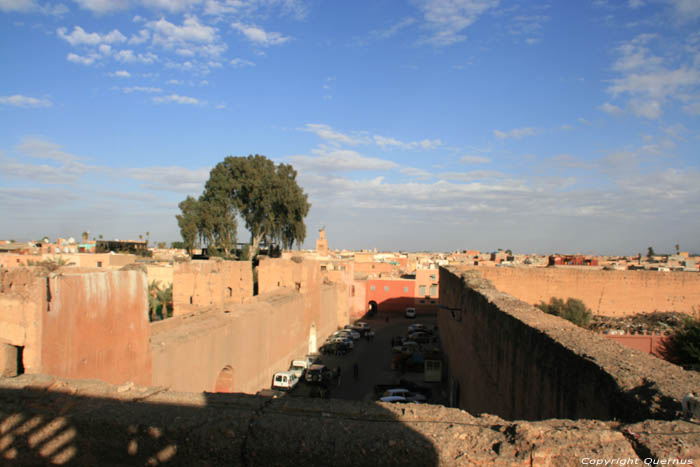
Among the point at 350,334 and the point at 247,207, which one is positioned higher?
the point at 247,207

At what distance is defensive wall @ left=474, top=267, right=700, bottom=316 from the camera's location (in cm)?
2255

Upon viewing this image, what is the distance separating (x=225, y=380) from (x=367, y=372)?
877 cm

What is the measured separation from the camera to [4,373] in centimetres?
472

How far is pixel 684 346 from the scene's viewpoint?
37.7 ft

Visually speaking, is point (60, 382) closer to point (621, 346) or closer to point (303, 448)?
point (303, 448)

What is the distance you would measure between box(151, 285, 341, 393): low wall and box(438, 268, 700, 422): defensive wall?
5760 mm

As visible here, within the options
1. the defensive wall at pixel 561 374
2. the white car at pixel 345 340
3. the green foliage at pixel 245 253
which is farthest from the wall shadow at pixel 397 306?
the defensive wall at pixel 561 374

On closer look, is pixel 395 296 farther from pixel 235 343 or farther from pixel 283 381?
pixel 235 343

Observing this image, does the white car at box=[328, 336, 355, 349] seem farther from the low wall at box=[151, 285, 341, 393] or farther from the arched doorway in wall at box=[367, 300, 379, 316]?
the arched doorway in wall at box=[367, 300, 379, 316]

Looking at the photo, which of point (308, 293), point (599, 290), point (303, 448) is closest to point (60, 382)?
point (303, 448)

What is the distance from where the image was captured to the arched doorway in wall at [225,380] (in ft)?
37.1

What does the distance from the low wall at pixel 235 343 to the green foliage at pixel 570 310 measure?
11.8m

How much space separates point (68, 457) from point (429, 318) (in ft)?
112

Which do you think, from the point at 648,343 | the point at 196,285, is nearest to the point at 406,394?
the point at 648,343
